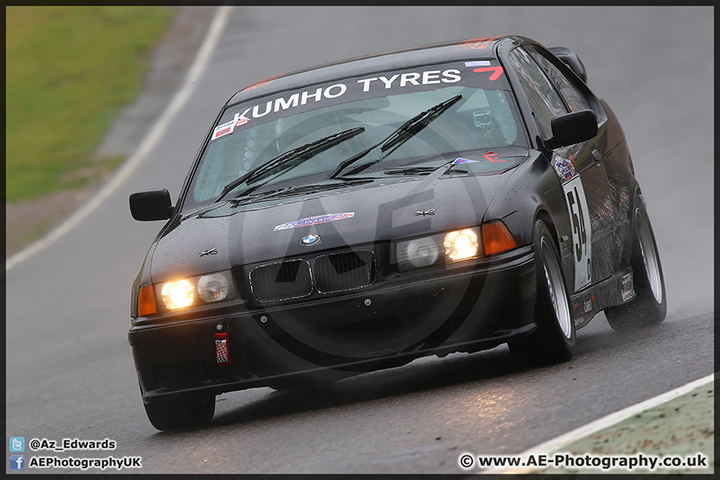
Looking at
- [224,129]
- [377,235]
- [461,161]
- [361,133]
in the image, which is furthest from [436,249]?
[224,129]

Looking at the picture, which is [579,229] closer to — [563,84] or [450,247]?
[450,247]

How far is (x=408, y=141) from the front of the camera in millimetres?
6609

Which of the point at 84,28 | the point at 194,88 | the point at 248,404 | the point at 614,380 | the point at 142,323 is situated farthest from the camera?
the point at 84,28

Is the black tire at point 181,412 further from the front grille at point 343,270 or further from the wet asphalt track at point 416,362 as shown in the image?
the front grille at point 343,270

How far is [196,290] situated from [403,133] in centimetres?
152

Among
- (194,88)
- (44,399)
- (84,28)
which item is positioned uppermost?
(84,28)

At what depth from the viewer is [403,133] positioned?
6645mm

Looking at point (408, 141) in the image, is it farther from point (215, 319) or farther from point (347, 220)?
point (215, 319)

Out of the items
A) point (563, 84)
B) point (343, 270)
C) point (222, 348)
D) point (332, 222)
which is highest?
point (563, 84)

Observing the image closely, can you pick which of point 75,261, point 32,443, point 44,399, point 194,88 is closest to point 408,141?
point 32,443

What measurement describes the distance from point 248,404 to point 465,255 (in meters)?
2.05

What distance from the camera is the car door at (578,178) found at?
21.6 ft

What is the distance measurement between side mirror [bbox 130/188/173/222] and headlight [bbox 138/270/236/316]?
56.8 inches

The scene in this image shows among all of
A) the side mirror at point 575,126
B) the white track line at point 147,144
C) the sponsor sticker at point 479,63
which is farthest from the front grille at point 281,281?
the white track line at point 147,144
